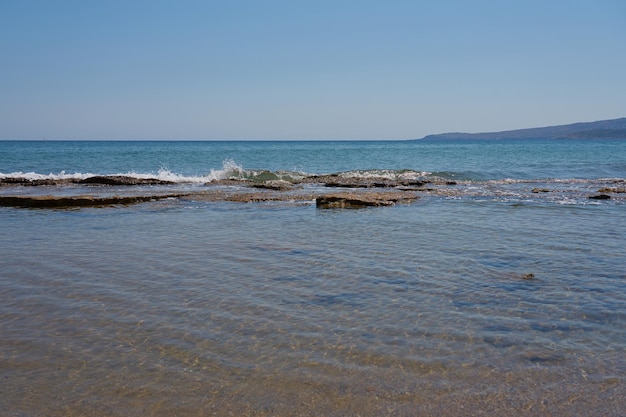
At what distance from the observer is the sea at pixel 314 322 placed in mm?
3977

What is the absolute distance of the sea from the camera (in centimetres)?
398

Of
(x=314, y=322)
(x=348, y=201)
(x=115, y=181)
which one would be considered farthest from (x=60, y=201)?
(x=314, y=322)

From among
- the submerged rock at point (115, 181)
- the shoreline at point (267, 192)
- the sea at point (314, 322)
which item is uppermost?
the submerged rock at point (115, 181)

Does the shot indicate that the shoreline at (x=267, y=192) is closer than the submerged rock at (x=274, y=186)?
Yes

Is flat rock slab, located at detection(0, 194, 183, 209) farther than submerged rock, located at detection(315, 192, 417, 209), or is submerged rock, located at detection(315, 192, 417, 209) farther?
flat rock slab, located at detection(0, 194, 183, 209)

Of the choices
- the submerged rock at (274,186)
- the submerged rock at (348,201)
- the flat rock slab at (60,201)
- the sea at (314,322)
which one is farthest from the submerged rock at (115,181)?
the sea at (314,322)

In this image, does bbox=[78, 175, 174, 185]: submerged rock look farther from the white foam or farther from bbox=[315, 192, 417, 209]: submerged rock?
bbox=[315, 192, 417, 209]: submerged rock

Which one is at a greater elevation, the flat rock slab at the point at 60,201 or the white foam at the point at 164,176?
the white foam at the point at 164,176

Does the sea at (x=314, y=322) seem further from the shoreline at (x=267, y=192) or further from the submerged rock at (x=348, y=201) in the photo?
the shoreline at (x=267, y=192)

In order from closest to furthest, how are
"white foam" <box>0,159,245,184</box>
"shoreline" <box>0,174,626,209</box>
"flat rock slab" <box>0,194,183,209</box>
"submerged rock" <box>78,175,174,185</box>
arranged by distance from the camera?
1. "flat rock slab" <box>0,194,183,209</box>
2. "shoreline" <box>0,174,626,209</box>
3. "submerged rock" <box>78,175,174,185</box>
4. "white foam" <box>0,159,245,184</box>

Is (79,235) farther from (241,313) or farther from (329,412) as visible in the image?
(329,412)

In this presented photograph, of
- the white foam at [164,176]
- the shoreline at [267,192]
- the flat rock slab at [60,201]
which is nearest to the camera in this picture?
the flat rock slab at [60,201]

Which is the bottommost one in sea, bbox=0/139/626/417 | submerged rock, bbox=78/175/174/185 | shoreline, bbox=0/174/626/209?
sea, bbox=0/139/626/417

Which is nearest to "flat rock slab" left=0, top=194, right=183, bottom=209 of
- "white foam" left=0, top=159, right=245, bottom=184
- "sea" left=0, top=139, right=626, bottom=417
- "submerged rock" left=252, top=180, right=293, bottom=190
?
"sea" left=0, top=139, right=626, bottom=417
